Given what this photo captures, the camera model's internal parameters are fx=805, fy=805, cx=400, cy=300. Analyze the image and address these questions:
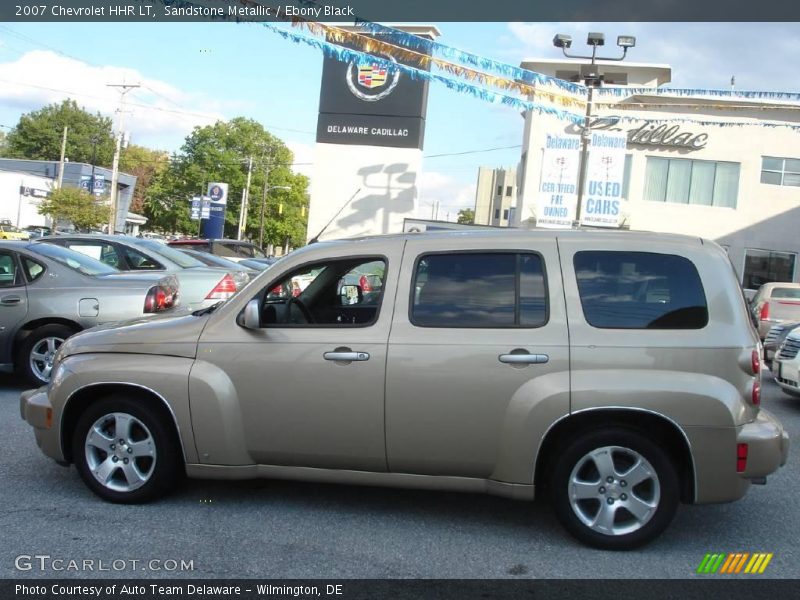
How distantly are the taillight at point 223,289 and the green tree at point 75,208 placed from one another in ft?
158

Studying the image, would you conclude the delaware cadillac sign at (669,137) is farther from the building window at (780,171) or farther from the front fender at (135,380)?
the front fender at (135,380)

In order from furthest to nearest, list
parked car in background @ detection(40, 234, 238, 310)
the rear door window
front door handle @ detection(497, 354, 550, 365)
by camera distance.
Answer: parked car in background @ detection(40, 234, 238, 310)
the rear door window
front door handle @ detection(497, 354, 550, 365)

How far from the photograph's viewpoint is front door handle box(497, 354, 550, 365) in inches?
177

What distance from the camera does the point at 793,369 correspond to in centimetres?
978

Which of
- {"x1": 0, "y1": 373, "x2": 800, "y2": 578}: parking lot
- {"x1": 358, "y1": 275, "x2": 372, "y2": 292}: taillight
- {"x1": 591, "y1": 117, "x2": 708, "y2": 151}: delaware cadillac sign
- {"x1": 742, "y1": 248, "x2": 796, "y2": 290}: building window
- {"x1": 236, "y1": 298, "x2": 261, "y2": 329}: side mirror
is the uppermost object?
{"x1": 591, "y1": 117, "x2": 708, "y2": 151}: delaware cadillac sign

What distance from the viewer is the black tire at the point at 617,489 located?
14.5 feet

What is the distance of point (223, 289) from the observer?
378 inches

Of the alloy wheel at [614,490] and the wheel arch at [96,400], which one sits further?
the wheel arch at [96,400]

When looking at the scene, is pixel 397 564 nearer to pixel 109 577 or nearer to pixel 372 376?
pixel 372 376

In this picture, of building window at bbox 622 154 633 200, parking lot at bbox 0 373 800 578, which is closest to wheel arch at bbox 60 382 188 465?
parking lot at bbox 0 373 800 578

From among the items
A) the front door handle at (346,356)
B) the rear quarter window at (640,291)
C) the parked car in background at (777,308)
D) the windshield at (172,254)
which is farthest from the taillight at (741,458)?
the parked car in background at (777,308)

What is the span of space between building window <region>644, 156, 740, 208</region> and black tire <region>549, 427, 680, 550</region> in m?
33.0

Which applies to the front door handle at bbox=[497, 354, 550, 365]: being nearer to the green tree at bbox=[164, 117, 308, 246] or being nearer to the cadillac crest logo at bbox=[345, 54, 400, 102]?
the cadillac crest logo at bbox=[345, 54, 400, 102]

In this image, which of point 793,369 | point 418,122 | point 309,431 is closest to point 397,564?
point 309,431
